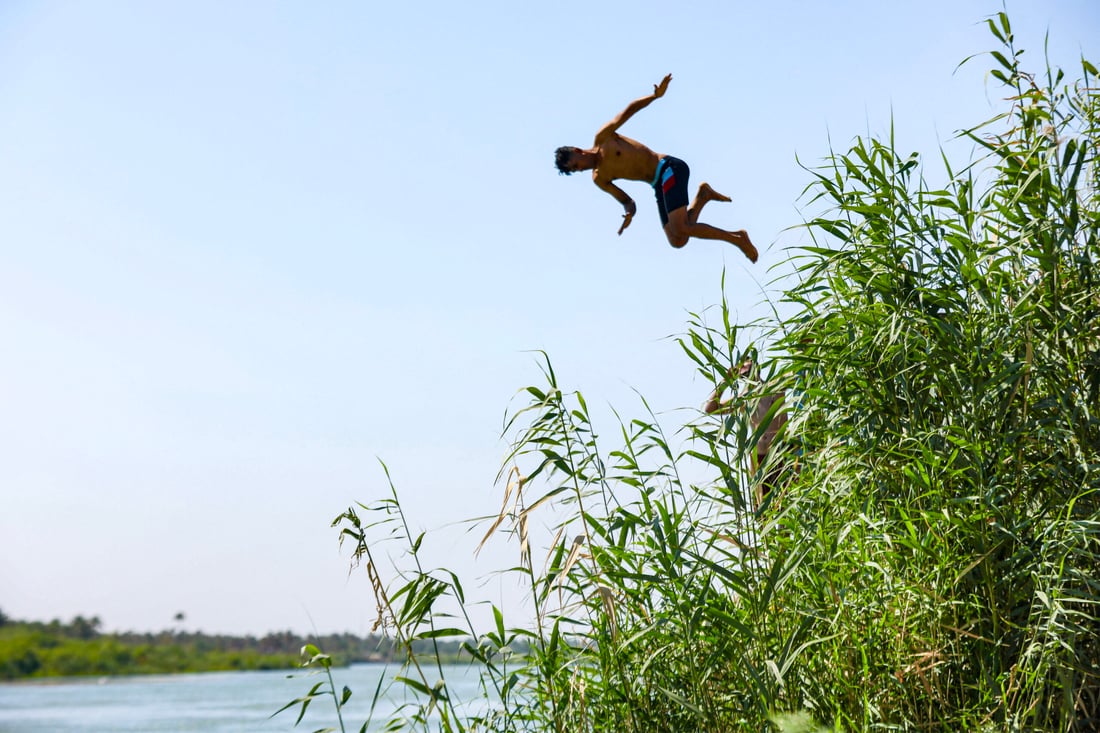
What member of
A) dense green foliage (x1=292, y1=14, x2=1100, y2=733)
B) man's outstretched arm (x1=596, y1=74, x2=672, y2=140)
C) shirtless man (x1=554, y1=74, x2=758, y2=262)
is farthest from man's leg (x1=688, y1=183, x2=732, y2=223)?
dense green foliage (x1=292, y1=14, x2=1100, y2=733)

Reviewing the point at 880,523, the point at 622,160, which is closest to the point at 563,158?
the point at 622,160

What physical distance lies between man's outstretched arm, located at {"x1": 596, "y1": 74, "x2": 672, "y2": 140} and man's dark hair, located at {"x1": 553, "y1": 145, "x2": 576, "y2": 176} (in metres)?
0.21

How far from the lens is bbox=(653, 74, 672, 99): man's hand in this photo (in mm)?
6109

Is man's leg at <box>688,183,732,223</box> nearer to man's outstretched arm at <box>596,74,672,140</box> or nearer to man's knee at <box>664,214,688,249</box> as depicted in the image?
man's knee at <box>664,214,688,249</box>

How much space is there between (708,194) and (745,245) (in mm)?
433

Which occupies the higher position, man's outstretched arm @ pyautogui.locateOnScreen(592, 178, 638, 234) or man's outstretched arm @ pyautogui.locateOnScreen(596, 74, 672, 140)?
man's outstretched arm @ pyautogui.locateOnScreen(596, 74, 672, 140)

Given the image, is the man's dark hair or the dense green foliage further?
A: the man's dark hair

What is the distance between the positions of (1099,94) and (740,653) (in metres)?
2.77

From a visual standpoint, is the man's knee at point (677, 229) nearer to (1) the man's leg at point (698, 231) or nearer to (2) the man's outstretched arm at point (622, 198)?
(1) the man's leg at point (698, 231)

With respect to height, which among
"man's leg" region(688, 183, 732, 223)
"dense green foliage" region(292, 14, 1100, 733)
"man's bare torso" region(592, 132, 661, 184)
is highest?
"man's bare torso" region(592, 132, 661, 184)

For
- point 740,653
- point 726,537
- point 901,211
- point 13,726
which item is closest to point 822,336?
point 901,211

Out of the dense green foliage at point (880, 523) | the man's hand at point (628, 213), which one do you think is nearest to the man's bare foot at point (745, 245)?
the man's hand at point (628, 213)

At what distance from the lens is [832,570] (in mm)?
3525

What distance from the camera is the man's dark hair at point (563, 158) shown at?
645 centimetres
